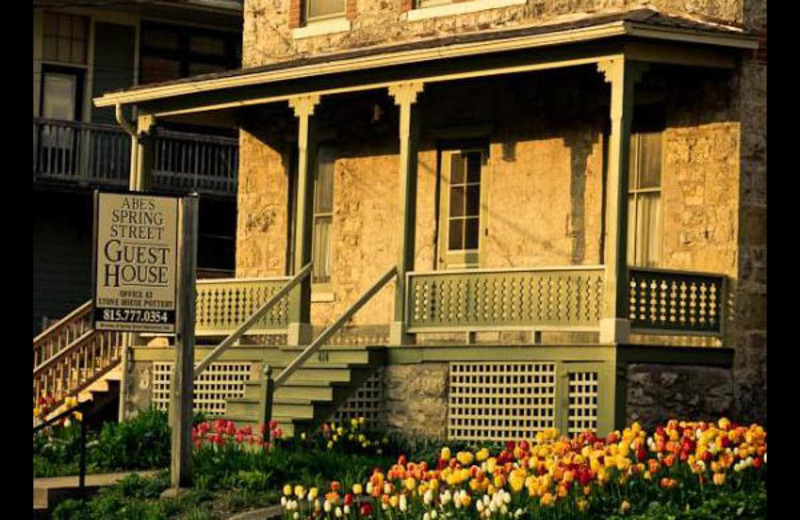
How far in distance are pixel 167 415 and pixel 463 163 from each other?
208 inches

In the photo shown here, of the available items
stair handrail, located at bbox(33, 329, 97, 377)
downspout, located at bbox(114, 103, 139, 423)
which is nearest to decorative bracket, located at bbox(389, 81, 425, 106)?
downspout, located at bbox(114, 103, 139, 423)

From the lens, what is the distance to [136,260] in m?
18.7

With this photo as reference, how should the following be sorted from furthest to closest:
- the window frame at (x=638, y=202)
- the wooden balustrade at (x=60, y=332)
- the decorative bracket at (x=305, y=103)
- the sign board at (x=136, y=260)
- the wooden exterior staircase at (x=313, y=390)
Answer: the wooden balustrade at (x=60, y=332), the decorative bracket at (x=305, y=103), the window frame at (x=638, y=202), the wooden exterior staircase at (x=313, y=390), the sign board at (x=136, y=260)

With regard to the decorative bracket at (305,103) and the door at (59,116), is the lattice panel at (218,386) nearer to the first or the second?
the decorative bracket at (305,103)

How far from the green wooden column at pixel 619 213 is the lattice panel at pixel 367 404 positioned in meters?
3.40

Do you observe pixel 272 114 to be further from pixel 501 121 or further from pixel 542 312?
pixel 542 312

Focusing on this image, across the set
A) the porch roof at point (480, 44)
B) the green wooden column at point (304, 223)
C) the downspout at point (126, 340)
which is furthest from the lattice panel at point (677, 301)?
the downspout at point (126, 340)

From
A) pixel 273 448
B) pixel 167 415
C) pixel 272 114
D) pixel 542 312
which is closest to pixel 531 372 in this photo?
pixel 542 312

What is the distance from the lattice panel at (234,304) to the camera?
82.1 ft

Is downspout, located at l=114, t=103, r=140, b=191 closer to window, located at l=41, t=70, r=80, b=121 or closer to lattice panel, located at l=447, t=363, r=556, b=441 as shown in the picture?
lattice panel, located at l=447, t=363, r=556, b=441

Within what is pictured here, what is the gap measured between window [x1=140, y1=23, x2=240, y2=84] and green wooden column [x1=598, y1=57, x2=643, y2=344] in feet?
58.0

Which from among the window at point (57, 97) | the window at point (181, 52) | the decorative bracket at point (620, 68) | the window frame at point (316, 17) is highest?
the window at point (181, 52)

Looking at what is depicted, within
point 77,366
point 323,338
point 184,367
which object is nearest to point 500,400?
point 323,338

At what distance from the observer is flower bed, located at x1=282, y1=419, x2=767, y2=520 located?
51.1 ft
